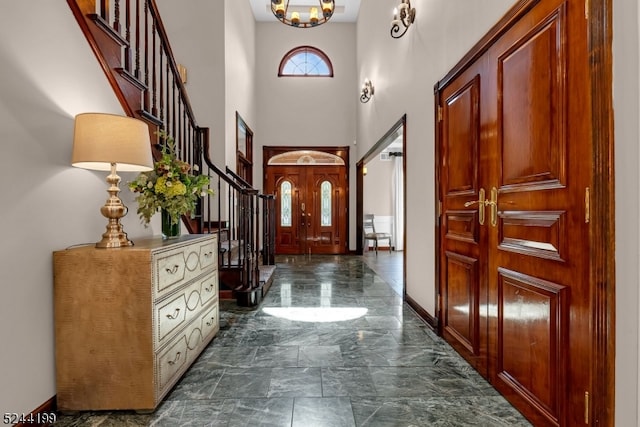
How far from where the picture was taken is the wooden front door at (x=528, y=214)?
4.75 feet

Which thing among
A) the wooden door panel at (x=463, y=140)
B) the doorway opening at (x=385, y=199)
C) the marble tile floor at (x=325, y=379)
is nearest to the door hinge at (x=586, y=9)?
the wooden door panel at (x=463, y=140)

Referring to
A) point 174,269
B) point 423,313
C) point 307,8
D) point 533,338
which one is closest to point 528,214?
point 533,338

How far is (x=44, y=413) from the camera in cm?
172

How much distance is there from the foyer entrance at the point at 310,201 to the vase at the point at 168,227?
6204 millimetres

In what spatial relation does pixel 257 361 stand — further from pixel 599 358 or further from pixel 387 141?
pixel 387 141

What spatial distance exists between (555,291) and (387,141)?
4153 millimetres

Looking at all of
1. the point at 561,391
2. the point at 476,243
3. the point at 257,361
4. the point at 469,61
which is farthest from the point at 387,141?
the point at 561,391

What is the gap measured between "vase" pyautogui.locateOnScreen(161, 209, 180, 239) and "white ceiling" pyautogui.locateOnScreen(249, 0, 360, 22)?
7155 millimetres

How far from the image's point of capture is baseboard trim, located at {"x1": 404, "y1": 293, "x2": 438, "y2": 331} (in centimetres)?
303

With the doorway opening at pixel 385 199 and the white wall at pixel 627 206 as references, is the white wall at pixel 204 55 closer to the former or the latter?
the doorway opening at pixel 385 199

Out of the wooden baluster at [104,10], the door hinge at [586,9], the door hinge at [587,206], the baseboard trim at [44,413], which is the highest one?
the wooden baluster at [104,10]

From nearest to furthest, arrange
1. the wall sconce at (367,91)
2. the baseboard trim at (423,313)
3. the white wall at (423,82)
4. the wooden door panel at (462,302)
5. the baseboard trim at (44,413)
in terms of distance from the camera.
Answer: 1. the baseboard trim at (44,413)
2. the wooden door panel at (462,302)
3. the white wall at (423,82)
4. the baseboard trim at (423,313)
5. the wall sconce at (367,91)

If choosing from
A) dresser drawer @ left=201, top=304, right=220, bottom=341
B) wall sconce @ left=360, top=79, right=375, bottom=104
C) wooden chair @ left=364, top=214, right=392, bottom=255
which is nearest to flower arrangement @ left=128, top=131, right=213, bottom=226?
dresser drawer @ left=201, top=304, right=220, bottom=341

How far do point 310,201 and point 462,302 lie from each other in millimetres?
6502
